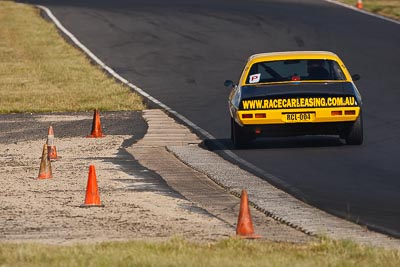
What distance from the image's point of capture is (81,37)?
1625 inches

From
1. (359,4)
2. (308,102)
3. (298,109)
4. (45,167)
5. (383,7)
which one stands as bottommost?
(45,167)

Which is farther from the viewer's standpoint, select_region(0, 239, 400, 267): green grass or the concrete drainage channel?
the concrete drainage channel

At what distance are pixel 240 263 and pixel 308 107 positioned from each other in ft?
31.8

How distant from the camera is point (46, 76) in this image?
114 ft

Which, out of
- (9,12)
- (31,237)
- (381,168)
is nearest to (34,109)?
(381,168)

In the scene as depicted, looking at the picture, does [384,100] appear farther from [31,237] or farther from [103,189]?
[31,237]

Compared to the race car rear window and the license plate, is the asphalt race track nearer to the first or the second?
the license plate

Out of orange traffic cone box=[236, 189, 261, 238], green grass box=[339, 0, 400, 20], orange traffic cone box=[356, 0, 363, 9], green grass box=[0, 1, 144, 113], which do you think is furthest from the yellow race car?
orange traffic cone box=[356, 0, 363, 9]

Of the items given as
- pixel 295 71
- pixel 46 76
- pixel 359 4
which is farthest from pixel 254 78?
pixel 359 4

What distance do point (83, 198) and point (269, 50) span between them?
21.5 meters

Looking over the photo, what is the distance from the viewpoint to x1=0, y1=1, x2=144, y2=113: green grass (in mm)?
28516

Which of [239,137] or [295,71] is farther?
[295,71]

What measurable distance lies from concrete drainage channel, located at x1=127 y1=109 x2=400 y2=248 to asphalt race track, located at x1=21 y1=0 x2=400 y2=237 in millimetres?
331

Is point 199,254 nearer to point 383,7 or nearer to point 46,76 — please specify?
point 46,76
